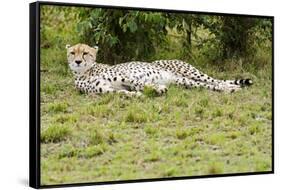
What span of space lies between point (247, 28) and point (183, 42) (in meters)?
0.49

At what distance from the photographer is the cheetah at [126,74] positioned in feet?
14.7

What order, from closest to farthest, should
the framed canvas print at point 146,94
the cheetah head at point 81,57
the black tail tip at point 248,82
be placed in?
the framed canvas print at point 146,94, the cheetah head at point 81,57, the black tail tip at point 248,82

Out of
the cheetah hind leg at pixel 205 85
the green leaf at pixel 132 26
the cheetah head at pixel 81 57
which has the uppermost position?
the green leaf at pixel 132 26

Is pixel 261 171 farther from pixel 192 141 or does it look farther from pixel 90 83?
pixel 90 83

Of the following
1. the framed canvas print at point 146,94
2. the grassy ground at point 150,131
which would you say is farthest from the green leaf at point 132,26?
the grassy ground at point 150,131

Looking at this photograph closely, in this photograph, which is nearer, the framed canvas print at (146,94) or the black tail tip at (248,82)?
the framed canvas print at (146,94)

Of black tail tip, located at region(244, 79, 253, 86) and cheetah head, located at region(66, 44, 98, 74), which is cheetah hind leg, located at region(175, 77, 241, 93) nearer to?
black tail tip, located at region(244, 79, 253, 86)

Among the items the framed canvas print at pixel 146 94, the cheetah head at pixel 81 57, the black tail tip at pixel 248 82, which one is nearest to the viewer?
the framed canvas print at pixel 146 94

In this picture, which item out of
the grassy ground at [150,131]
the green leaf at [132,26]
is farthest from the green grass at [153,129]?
the green leaf at [132,26]

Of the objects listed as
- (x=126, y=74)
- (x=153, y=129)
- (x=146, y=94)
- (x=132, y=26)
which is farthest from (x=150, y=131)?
(x=132, y=26)

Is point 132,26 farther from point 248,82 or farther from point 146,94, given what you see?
point 248,82

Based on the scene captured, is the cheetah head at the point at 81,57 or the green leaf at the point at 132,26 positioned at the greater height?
the green leaf at the point at 132,26

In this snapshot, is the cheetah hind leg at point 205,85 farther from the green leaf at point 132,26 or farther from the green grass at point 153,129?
the green leaf at point 132,26

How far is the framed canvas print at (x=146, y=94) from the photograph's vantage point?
430 centimetres
